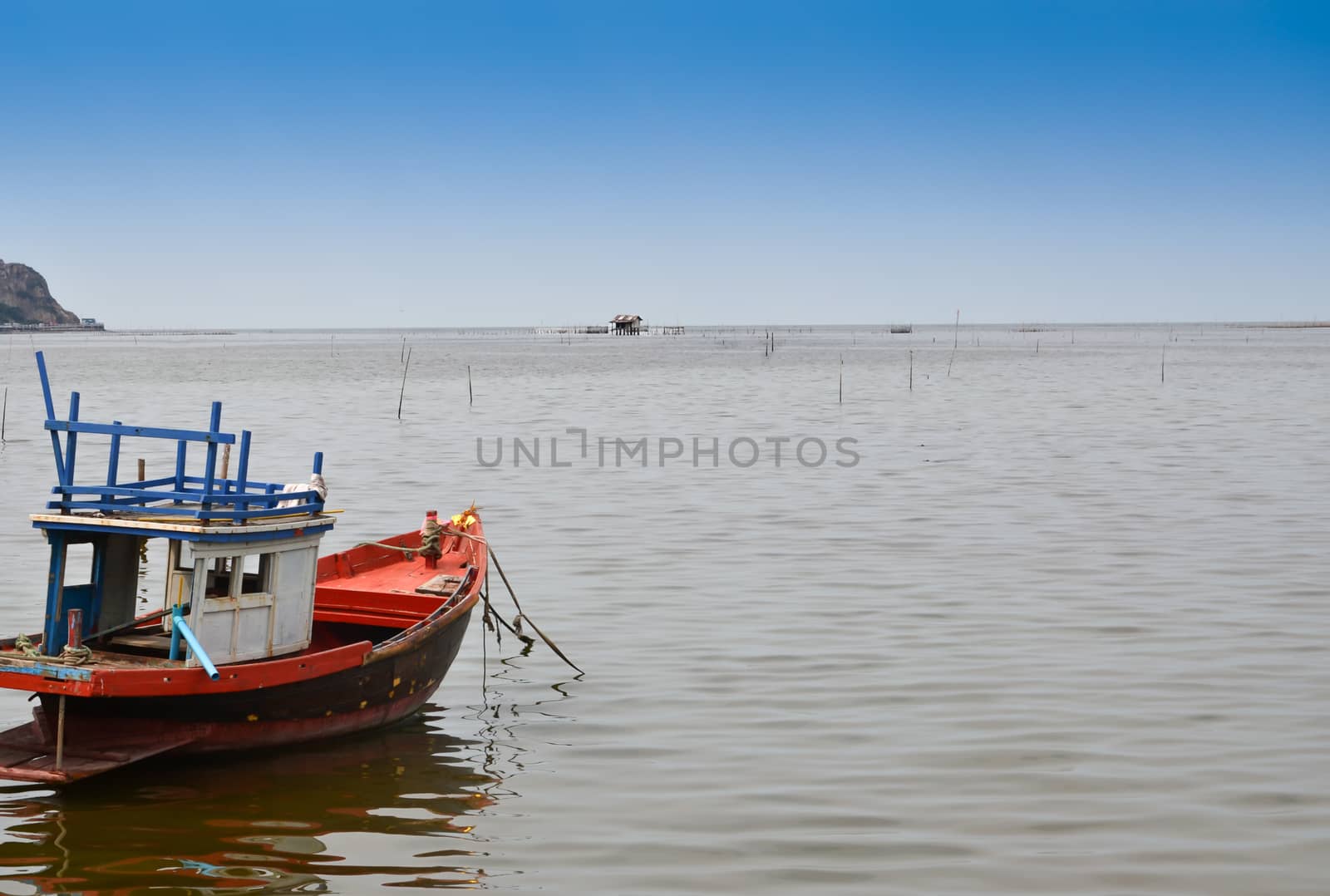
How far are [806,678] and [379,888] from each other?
6044 mm

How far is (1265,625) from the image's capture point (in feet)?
51.1

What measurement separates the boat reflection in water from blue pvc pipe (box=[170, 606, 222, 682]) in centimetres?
102

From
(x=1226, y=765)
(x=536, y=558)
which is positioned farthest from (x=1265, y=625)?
(x=536, y=558)

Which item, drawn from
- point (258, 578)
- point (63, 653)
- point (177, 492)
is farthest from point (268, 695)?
point (177, 492)

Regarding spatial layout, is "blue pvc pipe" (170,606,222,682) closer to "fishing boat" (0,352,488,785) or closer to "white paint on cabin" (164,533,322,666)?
"fishing boat" (0,352,488,785)

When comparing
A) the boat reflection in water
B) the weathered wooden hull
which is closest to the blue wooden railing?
the weathered wooden hull

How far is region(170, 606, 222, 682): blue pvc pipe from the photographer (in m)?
10.8

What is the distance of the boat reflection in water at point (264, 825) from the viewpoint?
9.19 meters

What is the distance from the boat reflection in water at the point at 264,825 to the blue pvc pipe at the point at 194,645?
1.02 m

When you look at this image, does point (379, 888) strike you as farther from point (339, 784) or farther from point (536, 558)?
point (536, 558)

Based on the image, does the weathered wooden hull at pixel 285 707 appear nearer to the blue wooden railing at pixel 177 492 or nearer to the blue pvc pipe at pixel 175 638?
the blue pvc pipe at pixel 175 638

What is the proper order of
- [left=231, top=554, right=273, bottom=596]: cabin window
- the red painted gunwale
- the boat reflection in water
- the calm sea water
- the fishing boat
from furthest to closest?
[left=231, top=554, right=273, bottom=596]: cabin window
the fishing boat
the red painted gunwale
the calm sea water
the boat reflection in water

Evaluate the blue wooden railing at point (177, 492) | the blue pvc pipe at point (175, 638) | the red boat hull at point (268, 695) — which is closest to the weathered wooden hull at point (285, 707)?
the red boat hull at point (268, 695)

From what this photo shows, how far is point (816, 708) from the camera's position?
41.8ft
